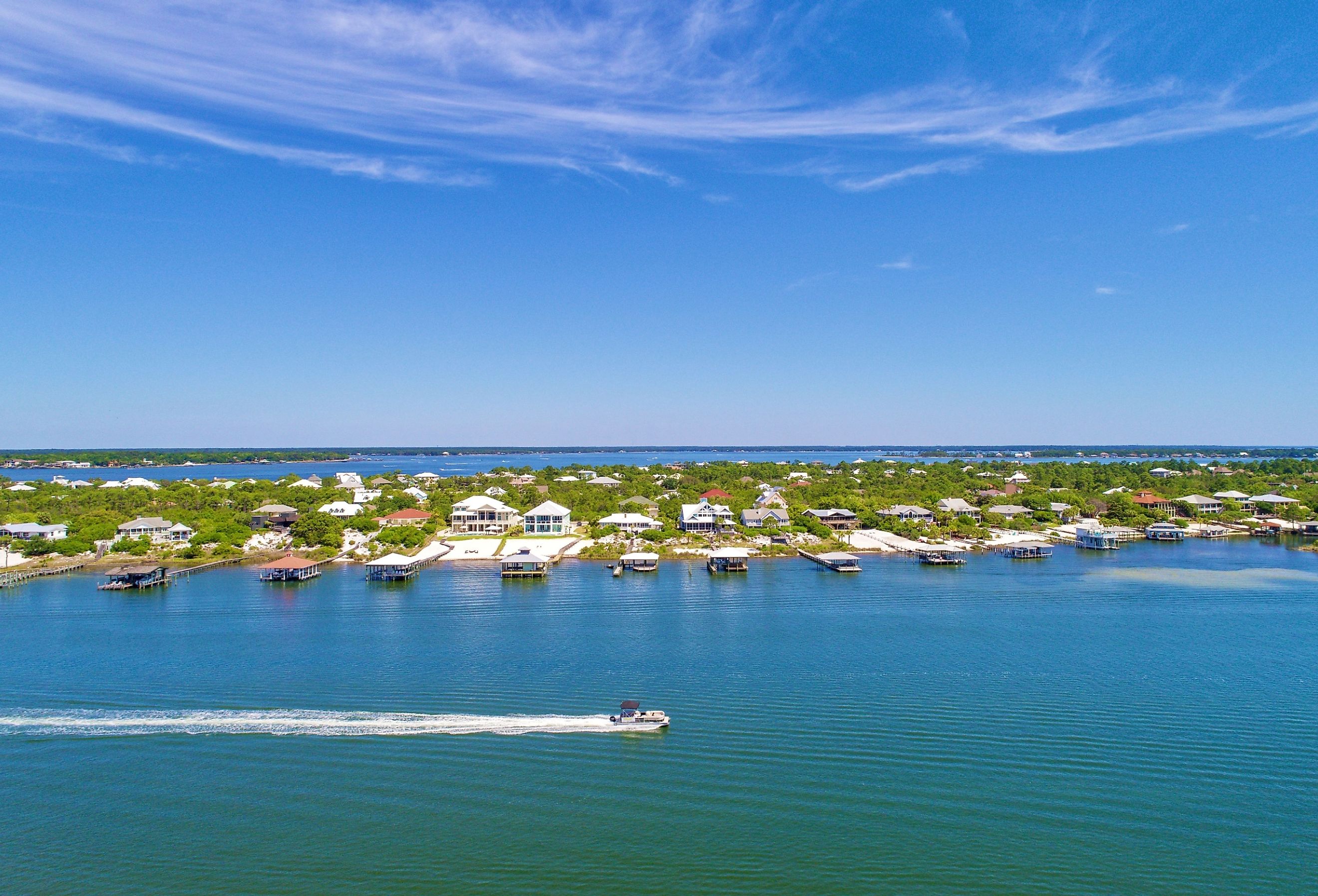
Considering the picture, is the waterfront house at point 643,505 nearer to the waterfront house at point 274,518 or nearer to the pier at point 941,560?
the pier at point 941,560

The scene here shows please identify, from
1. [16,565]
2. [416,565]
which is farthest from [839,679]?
[16,565]

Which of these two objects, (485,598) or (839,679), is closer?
(839,679)

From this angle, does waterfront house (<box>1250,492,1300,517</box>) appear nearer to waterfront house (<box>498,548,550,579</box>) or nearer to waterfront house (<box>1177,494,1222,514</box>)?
waterfront house (<box>1177,494,1222,514</box>)

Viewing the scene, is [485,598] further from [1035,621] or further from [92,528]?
[92,528]

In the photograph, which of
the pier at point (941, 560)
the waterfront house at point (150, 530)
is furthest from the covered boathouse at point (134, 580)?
the pier at point (941, 560)

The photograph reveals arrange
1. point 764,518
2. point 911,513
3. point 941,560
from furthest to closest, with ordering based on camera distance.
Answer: point 911,513 < point 764,518 < point 941,560

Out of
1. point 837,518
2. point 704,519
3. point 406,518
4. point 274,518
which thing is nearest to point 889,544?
point 837,518

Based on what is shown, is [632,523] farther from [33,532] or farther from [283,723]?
[33,532]
